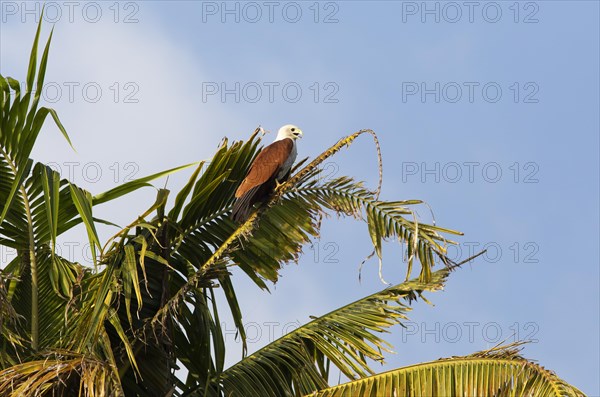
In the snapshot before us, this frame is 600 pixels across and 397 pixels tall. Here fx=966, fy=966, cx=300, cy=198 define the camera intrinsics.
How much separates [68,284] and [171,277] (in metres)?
0.74

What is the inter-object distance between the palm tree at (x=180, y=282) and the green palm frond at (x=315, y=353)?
10 mm

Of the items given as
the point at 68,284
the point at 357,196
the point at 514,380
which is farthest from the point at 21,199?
the point at 514,380

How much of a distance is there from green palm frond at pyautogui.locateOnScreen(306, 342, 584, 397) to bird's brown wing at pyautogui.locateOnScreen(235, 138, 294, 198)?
196 cm

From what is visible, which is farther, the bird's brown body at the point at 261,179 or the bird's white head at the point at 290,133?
the bird's white head at the point at 290,133

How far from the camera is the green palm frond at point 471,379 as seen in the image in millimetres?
5105

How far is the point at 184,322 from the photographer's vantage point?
6699 mm

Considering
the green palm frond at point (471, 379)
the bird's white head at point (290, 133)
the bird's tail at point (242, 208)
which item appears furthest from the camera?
the bird's white head at point (290, 133)

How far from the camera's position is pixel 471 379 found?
17.4 feet

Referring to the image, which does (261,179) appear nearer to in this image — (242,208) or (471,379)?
(242,208)

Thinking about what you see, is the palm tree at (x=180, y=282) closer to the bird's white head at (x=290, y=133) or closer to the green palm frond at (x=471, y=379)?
the green palm frond at (x=471, y=379)

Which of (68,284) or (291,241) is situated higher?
(291,241)

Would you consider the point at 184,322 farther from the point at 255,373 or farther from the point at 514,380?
the point at 514,380

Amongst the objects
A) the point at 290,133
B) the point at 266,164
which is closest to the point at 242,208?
the point at 266,164

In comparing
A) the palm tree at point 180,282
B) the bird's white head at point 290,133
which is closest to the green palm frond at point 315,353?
the palm tree at point 180,282
